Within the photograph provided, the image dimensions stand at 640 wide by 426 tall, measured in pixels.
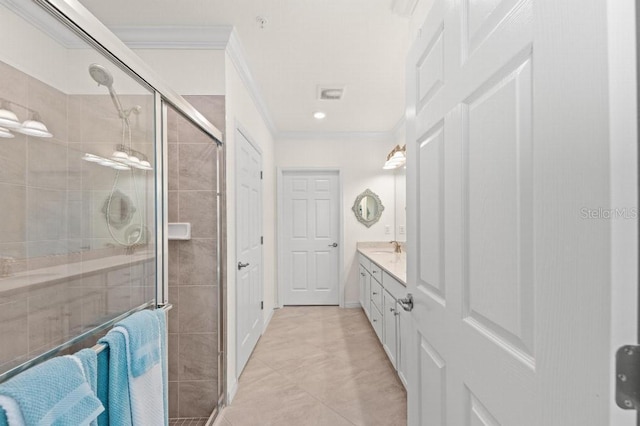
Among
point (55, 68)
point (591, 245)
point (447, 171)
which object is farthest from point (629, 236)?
point (55, 68)

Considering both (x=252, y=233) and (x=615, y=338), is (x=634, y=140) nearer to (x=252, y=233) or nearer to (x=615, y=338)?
(x=615, y=338)

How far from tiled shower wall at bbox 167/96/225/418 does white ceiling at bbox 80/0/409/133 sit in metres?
0.67

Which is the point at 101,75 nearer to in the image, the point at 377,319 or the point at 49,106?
the point at 49,106

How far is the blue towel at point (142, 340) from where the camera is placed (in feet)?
3.27

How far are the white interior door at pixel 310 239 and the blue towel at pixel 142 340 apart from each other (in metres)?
3.27

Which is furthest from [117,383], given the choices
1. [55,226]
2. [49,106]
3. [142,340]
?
[49,106]

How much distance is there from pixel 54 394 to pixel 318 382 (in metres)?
1.96

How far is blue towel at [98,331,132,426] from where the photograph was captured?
919 millimetres

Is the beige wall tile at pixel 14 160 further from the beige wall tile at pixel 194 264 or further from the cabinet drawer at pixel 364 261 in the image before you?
the cabinet drawer at pixel 364 261

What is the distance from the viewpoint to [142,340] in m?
1.05

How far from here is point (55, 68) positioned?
37.1 inches

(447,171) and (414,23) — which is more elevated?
(414,23)

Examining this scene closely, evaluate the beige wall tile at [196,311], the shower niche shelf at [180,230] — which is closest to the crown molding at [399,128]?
the shower niche shelf at [180,230]

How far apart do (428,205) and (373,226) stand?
10.9ft
